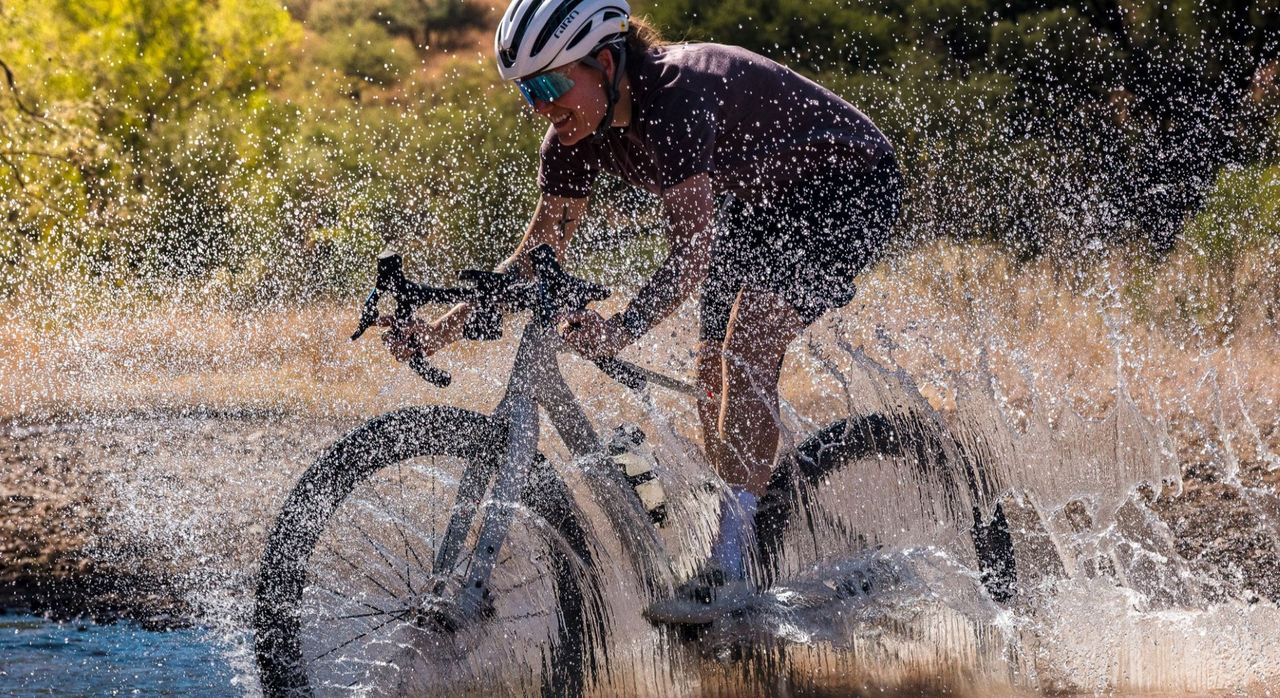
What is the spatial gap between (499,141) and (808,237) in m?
11.1

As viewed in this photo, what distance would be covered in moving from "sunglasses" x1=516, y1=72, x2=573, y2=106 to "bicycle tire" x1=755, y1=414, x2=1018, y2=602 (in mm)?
1212

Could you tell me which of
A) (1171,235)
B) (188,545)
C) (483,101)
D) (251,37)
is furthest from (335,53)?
(188,545)

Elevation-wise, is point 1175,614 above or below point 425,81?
below

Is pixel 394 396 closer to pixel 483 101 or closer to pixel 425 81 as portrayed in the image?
pixel 483 101

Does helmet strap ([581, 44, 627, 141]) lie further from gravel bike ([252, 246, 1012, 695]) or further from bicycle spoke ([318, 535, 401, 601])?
bicycle spoke ([318, 535, 401, 601])

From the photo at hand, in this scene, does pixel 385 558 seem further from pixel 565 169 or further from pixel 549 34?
pixel 549 34

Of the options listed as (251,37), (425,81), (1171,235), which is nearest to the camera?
(1171,235)

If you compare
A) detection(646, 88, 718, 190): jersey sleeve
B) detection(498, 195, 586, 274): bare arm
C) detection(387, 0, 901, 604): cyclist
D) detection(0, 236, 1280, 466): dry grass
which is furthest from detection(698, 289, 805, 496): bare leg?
detection(0, 236, 1280, 466): dry grass

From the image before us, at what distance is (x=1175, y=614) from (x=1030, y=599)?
16.6 inches

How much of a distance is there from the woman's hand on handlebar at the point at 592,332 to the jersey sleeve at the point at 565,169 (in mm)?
781

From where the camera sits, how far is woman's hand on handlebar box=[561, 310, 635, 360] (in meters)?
3.26

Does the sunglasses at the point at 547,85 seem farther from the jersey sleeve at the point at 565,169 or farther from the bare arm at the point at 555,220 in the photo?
the bare arm at the point at 555,220

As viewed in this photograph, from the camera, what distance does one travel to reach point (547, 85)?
11.6 feet

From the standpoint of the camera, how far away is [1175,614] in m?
4.17
